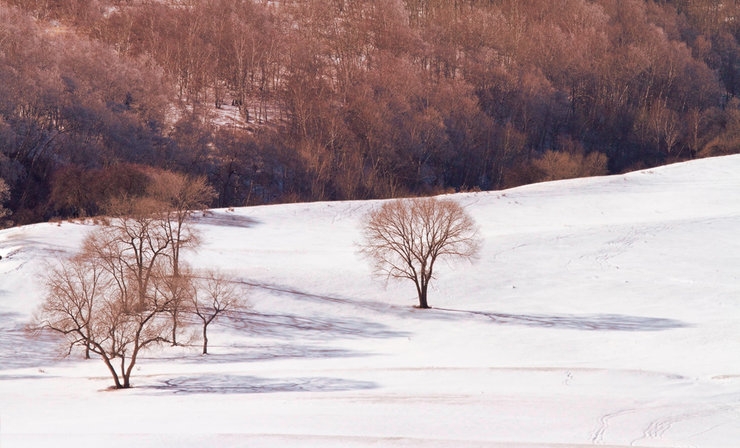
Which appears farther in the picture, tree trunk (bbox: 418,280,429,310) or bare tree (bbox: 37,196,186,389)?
tree trunk (bbox: 418,280,429,310)

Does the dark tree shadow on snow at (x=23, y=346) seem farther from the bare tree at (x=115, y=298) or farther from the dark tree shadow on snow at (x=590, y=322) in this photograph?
the dark tree shadow on snow at (x=590, y=322)

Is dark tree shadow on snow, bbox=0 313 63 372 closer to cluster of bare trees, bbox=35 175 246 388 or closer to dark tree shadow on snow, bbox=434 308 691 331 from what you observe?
cluster of bare trees, bbox=35 175 246 388

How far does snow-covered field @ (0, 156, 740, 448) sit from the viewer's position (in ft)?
60.6

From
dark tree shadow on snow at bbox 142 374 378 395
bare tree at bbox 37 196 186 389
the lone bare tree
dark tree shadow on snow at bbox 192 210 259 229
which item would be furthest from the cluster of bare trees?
the lone bare tree

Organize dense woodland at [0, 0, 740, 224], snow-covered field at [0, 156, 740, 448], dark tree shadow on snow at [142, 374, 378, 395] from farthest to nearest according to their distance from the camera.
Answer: dense woodland at [0, 0, 740, 224] → dark tree shadow on snow at [142, 374, 378, 395] → snow-covered field at [0, 156, 740, 448]

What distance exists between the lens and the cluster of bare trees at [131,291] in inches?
A: 941

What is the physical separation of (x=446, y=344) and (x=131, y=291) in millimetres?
11318

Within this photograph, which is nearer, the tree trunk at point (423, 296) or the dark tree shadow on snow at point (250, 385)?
the dark tree shadow on snow at point (250, 385)

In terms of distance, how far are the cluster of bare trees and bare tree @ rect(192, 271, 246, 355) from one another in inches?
1.6

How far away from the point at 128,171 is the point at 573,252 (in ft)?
92.9

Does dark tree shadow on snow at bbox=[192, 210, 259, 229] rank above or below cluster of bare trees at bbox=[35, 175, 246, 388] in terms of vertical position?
above

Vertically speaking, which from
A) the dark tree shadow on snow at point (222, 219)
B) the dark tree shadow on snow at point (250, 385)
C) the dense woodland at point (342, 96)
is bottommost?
the dark tree shadow on snow at point (250, 385)

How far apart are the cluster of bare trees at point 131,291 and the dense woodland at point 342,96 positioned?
14258mm

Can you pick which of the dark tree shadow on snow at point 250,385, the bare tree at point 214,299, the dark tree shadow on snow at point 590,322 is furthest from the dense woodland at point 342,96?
the dark tree shadow on snow at point 250,385
